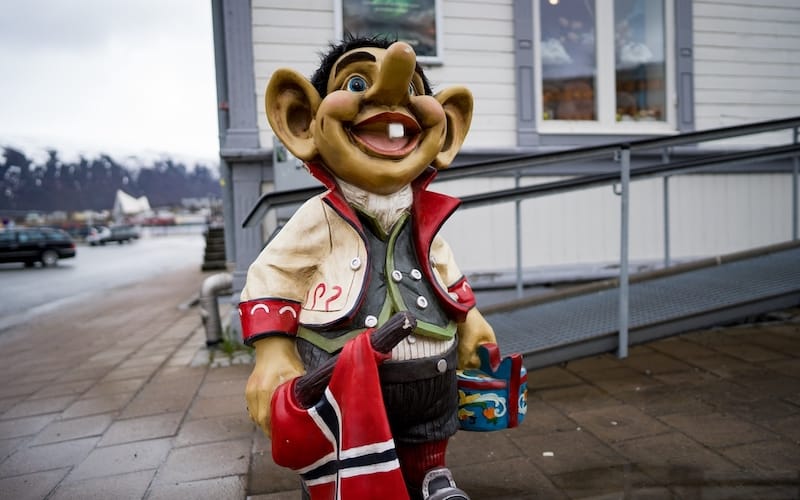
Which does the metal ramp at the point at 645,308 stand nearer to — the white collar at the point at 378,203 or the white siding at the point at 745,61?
the white collar at the point at 378,203

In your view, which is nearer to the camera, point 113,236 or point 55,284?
point 55,284

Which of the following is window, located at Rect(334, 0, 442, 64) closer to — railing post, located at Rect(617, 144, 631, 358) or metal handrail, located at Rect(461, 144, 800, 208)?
metal handrail, located at Rect(461, 144, 800, 208)

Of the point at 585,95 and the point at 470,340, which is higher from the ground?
the point at 585,95

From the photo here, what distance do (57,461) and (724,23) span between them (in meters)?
6.61

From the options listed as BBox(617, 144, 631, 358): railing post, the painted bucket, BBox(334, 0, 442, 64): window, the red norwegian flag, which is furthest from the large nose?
BBox(334, 0, 442, 64): window

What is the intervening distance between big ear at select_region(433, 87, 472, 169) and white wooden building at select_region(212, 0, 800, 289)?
3.12 m

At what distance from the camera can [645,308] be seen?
3.77 meters

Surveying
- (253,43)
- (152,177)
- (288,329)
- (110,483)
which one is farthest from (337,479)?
(152,177)

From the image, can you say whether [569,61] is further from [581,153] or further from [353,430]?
[353,430]

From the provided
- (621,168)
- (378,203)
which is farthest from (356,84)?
(621,168)

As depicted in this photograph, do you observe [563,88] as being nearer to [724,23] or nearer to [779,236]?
[724,23]

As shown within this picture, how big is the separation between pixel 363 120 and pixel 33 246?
2090 cm

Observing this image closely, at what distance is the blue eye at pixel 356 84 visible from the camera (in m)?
1.68

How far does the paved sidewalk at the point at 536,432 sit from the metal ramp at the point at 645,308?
26 cm
